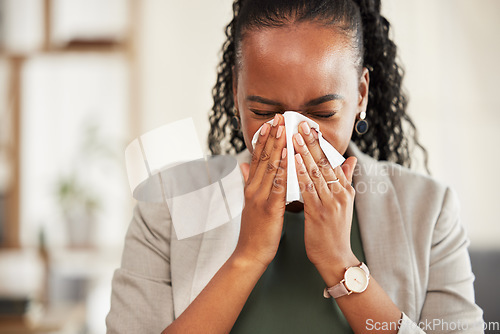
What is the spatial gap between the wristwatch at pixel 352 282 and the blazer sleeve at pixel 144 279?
0.85 feet

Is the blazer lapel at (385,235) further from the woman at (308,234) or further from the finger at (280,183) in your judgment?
the finger at (280,183)

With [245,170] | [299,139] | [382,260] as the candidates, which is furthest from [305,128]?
[382,260]

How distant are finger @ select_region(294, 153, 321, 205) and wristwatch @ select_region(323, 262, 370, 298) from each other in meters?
0.11

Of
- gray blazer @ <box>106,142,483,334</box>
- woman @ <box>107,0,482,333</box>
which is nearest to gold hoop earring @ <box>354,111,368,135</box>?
woman @ <box>107,0,482,333</box>

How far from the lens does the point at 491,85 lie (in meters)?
1.73

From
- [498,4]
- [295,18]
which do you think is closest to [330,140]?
[295,18]

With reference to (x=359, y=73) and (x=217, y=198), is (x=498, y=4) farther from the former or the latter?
(x=217, y=198)

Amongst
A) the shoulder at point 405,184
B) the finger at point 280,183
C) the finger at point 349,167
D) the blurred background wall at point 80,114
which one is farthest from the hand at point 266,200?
the blurred background wall at point 80,114

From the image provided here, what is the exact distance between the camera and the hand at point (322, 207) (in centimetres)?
64

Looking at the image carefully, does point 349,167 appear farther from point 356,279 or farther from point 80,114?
point 80,114

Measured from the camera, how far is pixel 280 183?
65cm

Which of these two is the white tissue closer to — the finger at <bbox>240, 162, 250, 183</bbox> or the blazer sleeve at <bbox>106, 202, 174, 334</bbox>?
the finger at <bbox>240, 162, 250, 183</bbox>

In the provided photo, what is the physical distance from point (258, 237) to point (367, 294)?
0.55 ft

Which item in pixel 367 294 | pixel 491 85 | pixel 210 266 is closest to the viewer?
pixel 367 294
